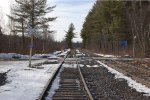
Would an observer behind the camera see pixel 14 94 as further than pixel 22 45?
No

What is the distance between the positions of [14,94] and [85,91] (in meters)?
2.78

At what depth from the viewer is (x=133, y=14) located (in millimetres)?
76062

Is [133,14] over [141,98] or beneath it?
over

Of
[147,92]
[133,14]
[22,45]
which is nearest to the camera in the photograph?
[147,92]

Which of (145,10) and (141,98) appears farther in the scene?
(145,10)

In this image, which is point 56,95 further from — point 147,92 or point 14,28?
point 14,28

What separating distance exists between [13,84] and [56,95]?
3.62 metres

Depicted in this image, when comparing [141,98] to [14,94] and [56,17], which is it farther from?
[56,17]

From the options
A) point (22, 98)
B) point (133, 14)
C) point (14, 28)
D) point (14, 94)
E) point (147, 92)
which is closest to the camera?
point (22, 98)

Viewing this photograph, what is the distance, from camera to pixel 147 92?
1470 cm

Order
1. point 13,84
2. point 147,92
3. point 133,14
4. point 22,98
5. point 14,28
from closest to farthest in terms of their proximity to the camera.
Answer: point 22,98 < point 147,92 < point 13,84 < point 14,28 < point 133,14

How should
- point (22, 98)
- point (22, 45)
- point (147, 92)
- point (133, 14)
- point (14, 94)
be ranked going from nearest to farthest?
1. point (22, 98)
2. point (14, 94)
3. point (147, 92)
4. point (22, 45)
5. point (133, 14)

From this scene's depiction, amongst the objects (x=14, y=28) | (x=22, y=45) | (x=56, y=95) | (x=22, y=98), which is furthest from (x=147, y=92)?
(x=14, y=28)

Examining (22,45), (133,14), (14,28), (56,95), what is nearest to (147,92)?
(56,95)
